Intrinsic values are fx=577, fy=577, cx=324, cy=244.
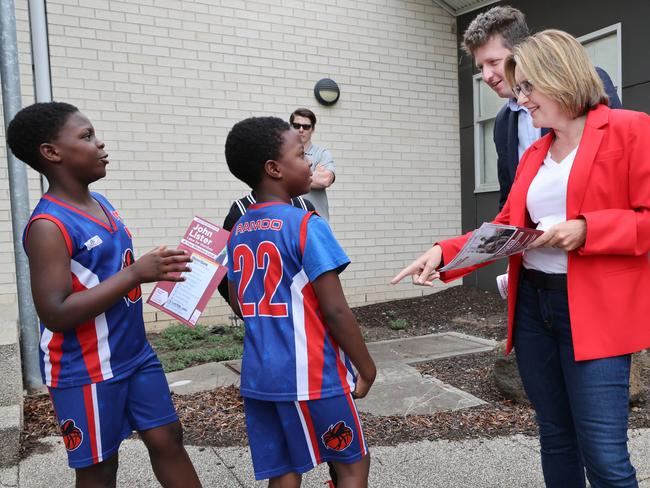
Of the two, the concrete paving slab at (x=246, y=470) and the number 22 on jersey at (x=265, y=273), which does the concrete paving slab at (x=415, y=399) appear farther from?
the number 22 on jersey at (x=265, y=273)

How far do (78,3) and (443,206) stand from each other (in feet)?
19.7

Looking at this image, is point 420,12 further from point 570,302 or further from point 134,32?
point 570,302

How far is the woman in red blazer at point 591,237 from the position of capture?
1.86 meters

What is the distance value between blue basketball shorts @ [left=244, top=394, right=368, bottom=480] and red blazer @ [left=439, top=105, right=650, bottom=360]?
2.69ft

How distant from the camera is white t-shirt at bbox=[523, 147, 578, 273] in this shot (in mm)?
1997

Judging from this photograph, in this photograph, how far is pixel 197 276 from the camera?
7.61 feet

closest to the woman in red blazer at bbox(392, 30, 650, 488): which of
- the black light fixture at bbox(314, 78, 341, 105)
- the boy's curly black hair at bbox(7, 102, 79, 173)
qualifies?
the boy's curly black hair at bbox(7, 102, 79, 173)

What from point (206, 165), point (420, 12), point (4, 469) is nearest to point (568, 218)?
point (4, 469)

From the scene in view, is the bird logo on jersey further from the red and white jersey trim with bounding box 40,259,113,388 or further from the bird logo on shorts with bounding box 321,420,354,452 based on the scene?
the bird logo on shorts with bounding box 321,420,354,452

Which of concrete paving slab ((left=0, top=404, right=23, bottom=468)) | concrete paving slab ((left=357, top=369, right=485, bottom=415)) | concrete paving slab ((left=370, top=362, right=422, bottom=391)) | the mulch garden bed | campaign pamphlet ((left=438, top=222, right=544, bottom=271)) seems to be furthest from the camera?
concrete paving slab ((left=370, top=362, right=422, bottom=391))

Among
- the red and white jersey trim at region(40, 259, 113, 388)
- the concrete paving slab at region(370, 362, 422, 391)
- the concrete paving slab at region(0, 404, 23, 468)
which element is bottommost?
the concrete paving slab at region(370, 362, 422, 391)

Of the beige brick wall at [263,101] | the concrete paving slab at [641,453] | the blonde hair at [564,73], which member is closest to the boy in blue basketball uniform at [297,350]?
the blonde hair at [564,73]

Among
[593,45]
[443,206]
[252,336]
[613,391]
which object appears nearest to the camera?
[613,391]

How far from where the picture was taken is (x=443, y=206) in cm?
953
